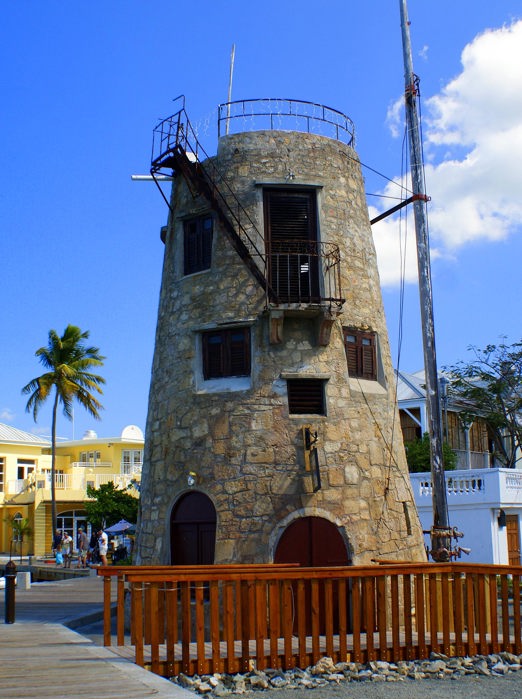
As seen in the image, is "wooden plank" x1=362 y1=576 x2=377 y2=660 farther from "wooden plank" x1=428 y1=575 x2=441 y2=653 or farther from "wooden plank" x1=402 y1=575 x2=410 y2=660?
"wooden plank" x1=428 y1=575 x2=441 y2=653

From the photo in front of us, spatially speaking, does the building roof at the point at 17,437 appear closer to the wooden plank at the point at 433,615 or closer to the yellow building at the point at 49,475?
the yellow building at the point at 49,475

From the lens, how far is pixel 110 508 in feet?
150

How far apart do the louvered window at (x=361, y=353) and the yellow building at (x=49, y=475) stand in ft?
108

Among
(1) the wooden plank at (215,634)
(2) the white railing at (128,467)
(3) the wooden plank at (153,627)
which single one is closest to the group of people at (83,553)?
(2) the white railing at (128,467)

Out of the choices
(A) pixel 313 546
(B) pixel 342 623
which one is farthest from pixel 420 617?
(A) pixel 313 546

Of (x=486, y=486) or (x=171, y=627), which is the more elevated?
(x=486, y=486)

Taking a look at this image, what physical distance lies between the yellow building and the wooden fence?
37.4 metres

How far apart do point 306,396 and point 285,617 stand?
601cm

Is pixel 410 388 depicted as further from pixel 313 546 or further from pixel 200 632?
pixel 200 632

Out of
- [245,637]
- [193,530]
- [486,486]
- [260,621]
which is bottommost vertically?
[245,637]

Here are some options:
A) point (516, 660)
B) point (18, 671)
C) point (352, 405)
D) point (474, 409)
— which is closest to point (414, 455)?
point (474, 409)

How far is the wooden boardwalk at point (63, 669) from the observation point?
886 centimetres

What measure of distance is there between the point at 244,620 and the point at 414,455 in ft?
89.8

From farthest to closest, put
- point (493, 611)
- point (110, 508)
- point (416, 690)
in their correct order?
point (110, 508) < point (493, 611) < point (416, 690)
